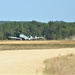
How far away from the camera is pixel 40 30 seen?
81.9 metres

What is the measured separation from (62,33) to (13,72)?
57802mm

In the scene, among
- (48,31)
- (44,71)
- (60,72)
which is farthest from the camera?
(48,31)

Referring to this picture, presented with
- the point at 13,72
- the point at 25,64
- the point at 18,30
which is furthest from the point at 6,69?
the point at 18,30

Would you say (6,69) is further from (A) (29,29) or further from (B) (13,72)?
(A) (29,29)

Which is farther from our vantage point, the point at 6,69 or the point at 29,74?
the point at 6,69

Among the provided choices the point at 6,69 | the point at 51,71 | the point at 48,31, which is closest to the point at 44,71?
the point at 51,71

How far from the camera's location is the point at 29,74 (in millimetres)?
16891

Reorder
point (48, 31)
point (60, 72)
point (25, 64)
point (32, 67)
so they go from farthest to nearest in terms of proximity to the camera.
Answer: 1. point (48, 31)
2. point (25, 64)
3. point (32, 67)
4. point (60, 72)

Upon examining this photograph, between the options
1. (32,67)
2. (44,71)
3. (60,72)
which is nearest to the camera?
(60,72)

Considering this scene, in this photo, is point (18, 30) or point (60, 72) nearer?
point (60, 72)

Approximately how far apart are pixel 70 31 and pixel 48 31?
21.1ft

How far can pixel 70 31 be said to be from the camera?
2982 inches

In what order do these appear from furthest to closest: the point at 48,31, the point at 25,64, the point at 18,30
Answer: the point at 48,31 < the point at 18,30 < the point at 25,64

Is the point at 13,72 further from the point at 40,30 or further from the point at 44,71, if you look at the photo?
the point at 40,30
